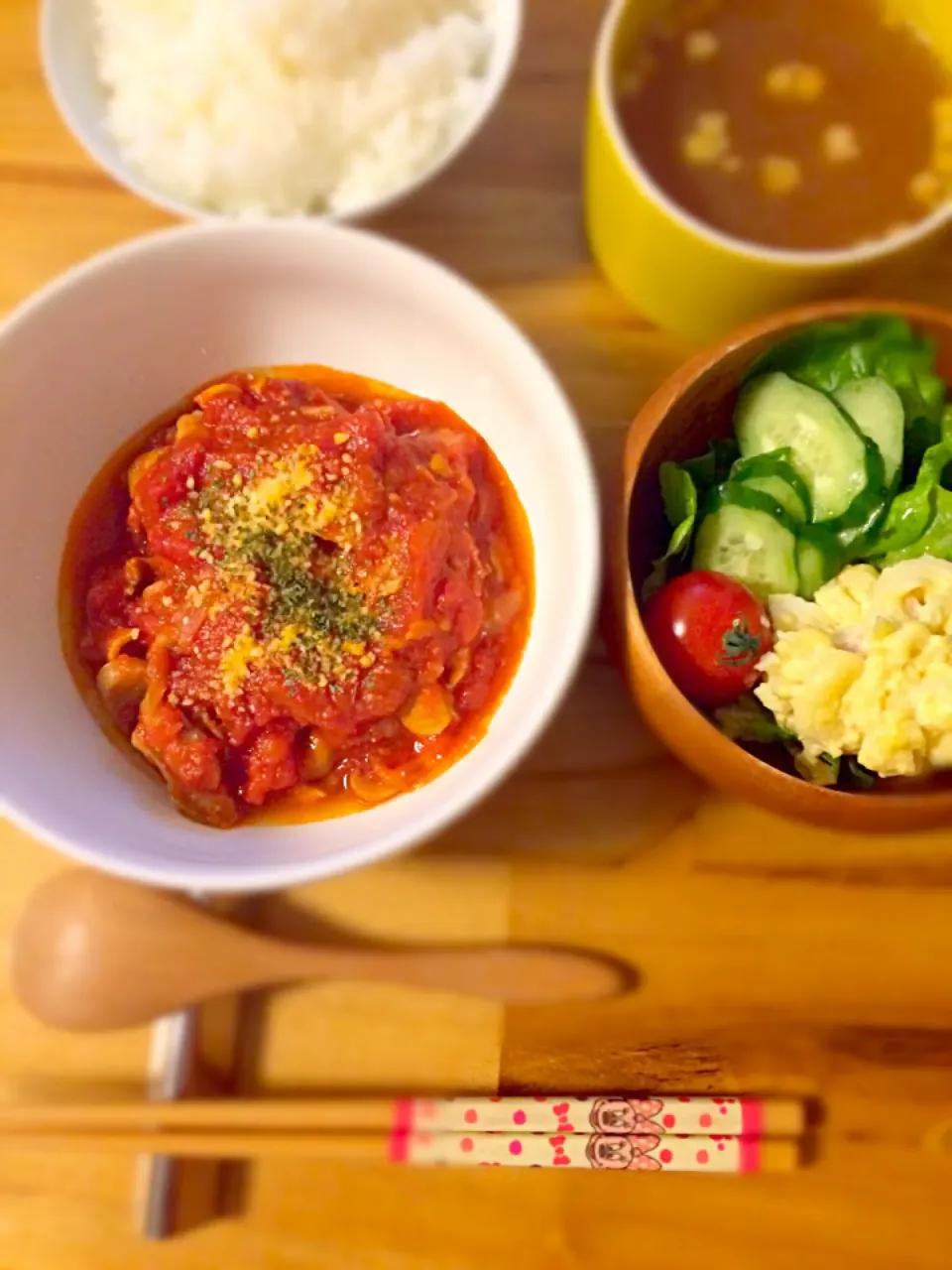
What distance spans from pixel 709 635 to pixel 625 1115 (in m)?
0.48

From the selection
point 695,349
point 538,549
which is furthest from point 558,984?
point 695,349

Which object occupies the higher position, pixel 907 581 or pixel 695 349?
pixel 695 349

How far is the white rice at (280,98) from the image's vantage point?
A: 127cm

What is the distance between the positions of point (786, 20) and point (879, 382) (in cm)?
47

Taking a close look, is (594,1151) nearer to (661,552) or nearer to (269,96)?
(661,552)

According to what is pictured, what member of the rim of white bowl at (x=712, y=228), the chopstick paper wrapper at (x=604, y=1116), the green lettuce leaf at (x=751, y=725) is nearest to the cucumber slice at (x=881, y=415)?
the rim of white bowl at (x=712, y=228)

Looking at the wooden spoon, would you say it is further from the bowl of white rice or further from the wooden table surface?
the bowl of white rice

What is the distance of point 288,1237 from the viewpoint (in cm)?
114

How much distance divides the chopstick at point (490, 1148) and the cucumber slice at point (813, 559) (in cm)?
54

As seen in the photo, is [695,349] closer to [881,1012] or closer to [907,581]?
[907,581]

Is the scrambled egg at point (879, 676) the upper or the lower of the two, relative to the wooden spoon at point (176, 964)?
upper

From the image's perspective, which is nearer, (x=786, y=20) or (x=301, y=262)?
(x=301, y=262)

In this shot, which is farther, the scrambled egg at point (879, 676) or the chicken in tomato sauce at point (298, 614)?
the chicken in tomato sauce at point (298, 614)

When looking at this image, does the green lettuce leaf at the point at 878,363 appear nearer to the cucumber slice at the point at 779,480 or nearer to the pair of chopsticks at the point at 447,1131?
the cucumber slice at the point at 779,480
